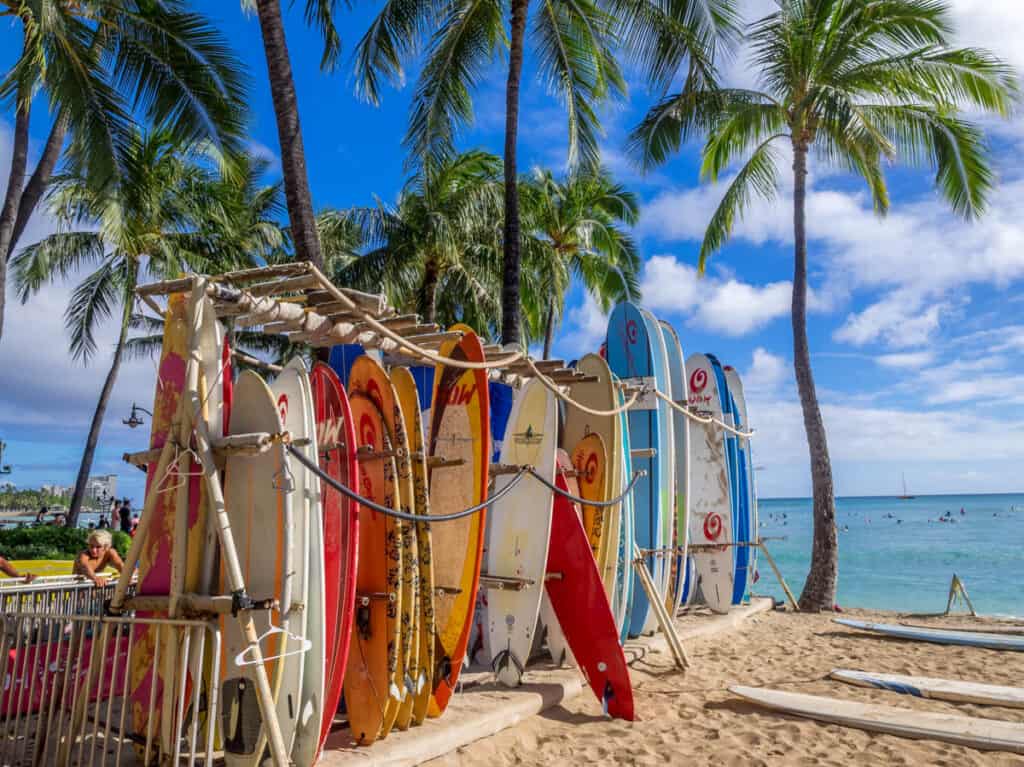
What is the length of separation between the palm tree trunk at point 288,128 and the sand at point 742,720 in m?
4.36

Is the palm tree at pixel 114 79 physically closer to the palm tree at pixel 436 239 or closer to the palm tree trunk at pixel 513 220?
the palm tree trunk at pixel 513 220

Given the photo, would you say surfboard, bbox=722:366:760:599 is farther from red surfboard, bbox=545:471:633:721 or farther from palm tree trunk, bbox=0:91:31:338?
palm tree trunk, bbox=0:91:31:338

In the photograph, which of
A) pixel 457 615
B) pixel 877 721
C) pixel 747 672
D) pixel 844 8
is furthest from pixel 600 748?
pixel 844 8

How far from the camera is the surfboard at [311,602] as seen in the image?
11.6 ft

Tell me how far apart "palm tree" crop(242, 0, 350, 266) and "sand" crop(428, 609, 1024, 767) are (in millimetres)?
4318

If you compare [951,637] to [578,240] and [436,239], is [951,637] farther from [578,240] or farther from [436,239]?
[578,240]

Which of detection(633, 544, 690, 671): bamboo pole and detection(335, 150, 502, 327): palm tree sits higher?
detection(335, 150, 502, 327): palm tree

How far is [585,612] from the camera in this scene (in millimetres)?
5336

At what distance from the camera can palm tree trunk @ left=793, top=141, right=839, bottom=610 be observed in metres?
10.8

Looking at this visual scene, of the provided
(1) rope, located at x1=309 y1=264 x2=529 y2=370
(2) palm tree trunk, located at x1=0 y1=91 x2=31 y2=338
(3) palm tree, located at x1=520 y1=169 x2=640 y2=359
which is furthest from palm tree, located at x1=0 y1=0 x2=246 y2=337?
(3) palm tree, located at x1=520 y1=169 x2=640 y2=359

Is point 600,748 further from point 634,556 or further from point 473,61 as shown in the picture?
point 473,61

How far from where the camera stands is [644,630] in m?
7.29

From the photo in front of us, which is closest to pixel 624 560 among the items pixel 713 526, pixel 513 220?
pixel 713 526

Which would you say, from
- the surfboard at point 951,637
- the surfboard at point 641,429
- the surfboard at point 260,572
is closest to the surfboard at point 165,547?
the surfboard at point 260,572
